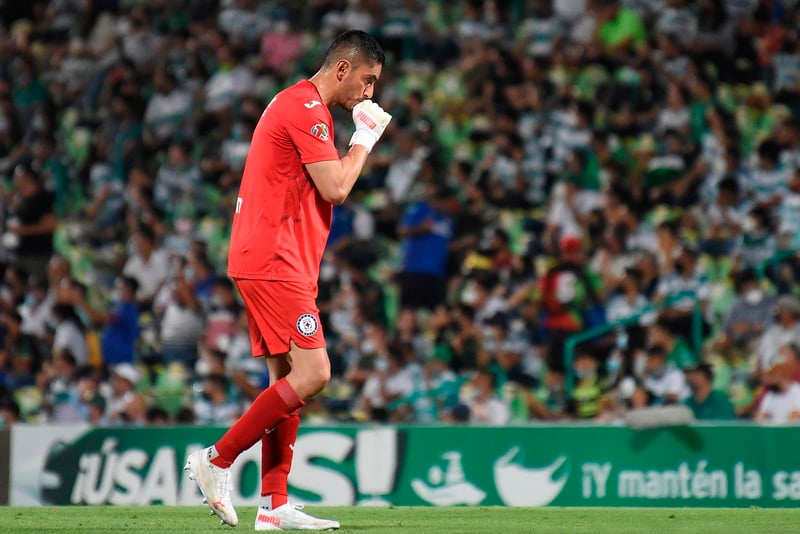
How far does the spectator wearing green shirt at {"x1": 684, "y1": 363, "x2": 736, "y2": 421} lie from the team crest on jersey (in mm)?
6119

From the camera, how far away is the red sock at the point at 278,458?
6414mm

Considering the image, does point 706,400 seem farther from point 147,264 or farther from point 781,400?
point 147,264

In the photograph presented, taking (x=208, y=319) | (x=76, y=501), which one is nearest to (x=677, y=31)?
(x=208, y=319)

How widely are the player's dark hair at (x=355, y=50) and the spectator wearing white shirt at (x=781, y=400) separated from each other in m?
6.07

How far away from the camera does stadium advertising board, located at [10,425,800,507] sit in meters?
9.98

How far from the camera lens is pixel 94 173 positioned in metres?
16.9

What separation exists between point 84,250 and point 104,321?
5.85 ft

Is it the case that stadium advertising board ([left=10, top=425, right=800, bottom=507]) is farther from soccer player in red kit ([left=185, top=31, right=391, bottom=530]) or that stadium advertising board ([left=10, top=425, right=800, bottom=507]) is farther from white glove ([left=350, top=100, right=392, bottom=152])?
white glove ([left=350, top=100, right=392, bottom=152])

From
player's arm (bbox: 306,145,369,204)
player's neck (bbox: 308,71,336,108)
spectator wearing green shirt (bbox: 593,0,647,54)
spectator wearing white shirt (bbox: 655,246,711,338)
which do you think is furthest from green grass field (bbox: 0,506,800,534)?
spectator wearing green shirt (bbox: 593,0,647,54)

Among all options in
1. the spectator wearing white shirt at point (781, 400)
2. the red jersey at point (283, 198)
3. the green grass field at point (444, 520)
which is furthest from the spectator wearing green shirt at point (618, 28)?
the red jersey at point (283, 198)

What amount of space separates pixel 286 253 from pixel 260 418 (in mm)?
738

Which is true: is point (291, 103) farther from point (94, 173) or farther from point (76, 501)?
point (94, 173)

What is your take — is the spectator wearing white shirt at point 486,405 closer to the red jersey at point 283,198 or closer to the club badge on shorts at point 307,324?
the red jersey at point 283,198

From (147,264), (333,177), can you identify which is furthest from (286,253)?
(147,264)
